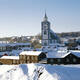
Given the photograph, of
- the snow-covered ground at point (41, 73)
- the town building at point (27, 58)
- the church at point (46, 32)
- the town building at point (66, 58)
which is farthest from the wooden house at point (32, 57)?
the church at point (46, 32)

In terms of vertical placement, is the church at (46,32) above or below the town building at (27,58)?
above

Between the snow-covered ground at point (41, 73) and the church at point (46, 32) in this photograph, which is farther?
the church at point (46, 32)

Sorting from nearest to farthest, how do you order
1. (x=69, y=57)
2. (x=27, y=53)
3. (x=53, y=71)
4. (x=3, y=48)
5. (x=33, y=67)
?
1. (x=53, y=71)
2. (x=33, y=67)
3. (x=69, y=57)
4. (x=27, y=53)
5. (x=3, y=48)

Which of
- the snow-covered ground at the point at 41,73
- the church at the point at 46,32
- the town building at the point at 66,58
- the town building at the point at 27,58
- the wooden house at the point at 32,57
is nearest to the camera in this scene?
the snow-covered ground at the point at 41,73

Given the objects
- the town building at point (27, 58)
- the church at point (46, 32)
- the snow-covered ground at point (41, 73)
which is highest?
the church at point (46, 32)

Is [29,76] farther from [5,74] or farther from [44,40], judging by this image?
[44,40]

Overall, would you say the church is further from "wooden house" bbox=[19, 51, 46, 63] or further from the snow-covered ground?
the snow-covered ground

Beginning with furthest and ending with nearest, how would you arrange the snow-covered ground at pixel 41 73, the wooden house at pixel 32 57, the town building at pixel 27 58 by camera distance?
the town building at pixel 27 58 < the wooden house at pixel 32 57 < the snow-covered ground at pixel 41 73

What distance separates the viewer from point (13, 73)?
44.8ft

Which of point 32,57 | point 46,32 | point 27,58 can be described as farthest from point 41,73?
point 46,32

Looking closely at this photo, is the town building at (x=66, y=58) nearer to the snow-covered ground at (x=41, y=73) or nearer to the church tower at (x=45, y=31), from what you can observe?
the snow-covered ground at (x=41, y=73)

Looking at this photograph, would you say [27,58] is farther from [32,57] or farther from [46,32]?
[46,32]

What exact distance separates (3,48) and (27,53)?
3826 centimetres

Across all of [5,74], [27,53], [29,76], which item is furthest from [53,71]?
[27,53]
